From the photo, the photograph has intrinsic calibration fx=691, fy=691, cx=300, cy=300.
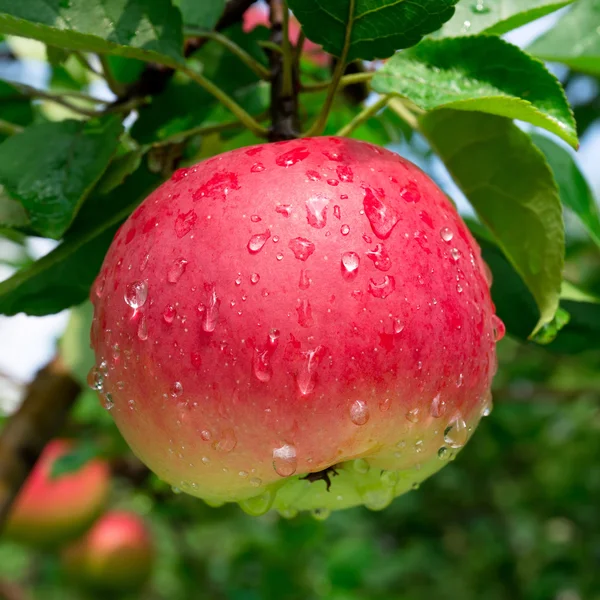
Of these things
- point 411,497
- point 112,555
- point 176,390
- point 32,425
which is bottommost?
point 411,497

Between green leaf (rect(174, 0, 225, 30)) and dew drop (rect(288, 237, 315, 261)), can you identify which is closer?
dew drop (rect(288, 237, 315, 261))

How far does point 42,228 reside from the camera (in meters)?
0.54

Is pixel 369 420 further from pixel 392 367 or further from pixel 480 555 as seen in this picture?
pixel 480 555

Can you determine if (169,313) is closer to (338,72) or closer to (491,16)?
(338,72)

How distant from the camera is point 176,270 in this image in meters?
Answer: 0.45

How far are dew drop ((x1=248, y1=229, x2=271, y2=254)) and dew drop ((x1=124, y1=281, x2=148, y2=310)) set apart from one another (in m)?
0.08

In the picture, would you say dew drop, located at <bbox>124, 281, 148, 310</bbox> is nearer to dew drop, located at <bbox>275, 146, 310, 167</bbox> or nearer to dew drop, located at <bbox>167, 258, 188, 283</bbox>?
dew drop, located at <bbox>167, 258, 188, 283</bbox>

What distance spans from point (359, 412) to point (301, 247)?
0.36 feet

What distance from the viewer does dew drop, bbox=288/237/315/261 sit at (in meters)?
0.43

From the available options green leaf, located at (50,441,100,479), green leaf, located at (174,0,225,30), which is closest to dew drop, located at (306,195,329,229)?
green leaf, located at (174,0,225,30)

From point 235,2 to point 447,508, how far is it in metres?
3.10

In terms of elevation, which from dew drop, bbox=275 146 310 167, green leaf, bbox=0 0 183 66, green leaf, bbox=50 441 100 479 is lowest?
green leaf, bbox=50 441 100 479

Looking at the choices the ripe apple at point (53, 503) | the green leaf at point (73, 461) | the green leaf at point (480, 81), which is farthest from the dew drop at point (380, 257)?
the ripe apple at point (53, 503)

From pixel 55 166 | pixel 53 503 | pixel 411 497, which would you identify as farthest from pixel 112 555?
pixel 55 166
